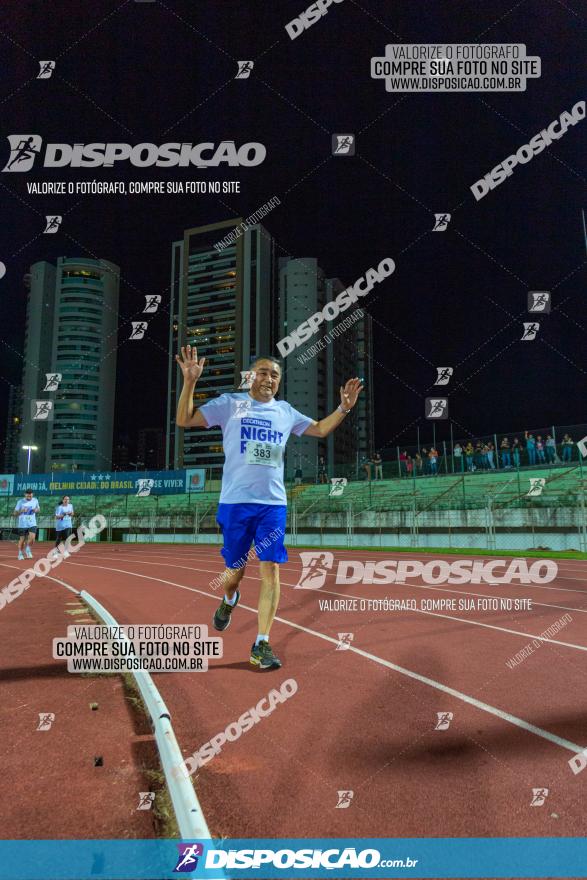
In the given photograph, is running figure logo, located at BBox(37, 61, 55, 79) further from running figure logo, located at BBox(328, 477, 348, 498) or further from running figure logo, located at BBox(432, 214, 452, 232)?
running figure logo, located at BBox(328, 477, 348, 498)

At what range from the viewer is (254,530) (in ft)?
14.4

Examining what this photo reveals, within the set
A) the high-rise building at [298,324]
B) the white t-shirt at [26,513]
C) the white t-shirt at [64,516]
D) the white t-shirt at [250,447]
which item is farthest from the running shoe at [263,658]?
the high-rise building at [298,324]

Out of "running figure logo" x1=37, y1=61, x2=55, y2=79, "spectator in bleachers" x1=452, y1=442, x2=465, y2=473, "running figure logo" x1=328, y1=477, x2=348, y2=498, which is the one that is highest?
"running figure logo" x1=37, y1=61, x2=55, y2=79

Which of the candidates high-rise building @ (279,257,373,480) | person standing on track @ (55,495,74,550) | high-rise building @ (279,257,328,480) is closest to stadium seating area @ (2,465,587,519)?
person standing on track @ (55,495,74,550)

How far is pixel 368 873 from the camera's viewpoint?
65.2 inches

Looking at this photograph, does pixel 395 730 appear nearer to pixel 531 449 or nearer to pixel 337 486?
pixel 531 449

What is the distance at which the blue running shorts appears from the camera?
4215 millimetres

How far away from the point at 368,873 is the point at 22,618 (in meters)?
5.95

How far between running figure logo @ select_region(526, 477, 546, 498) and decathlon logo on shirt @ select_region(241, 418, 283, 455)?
2004 centimetres

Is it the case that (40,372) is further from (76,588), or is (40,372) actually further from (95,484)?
(76,588)

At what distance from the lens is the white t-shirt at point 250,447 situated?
4.35 m

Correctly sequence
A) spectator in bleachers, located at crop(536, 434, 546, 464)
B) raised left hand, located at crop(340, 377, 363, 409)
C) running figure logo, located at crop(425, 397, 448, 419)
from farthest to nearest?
running figure logo, located at crop(425, 397, 448, 419) → spectator in bleachers, located at crop(536, 434, 546, 464) → raised left hand, located at crop(340, 377, 363, 409)

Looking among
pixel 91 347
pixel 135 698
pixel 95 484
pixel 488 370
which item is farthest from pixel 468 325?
pixel 91 347

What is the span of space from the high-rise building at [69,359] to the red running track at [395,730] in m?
140
